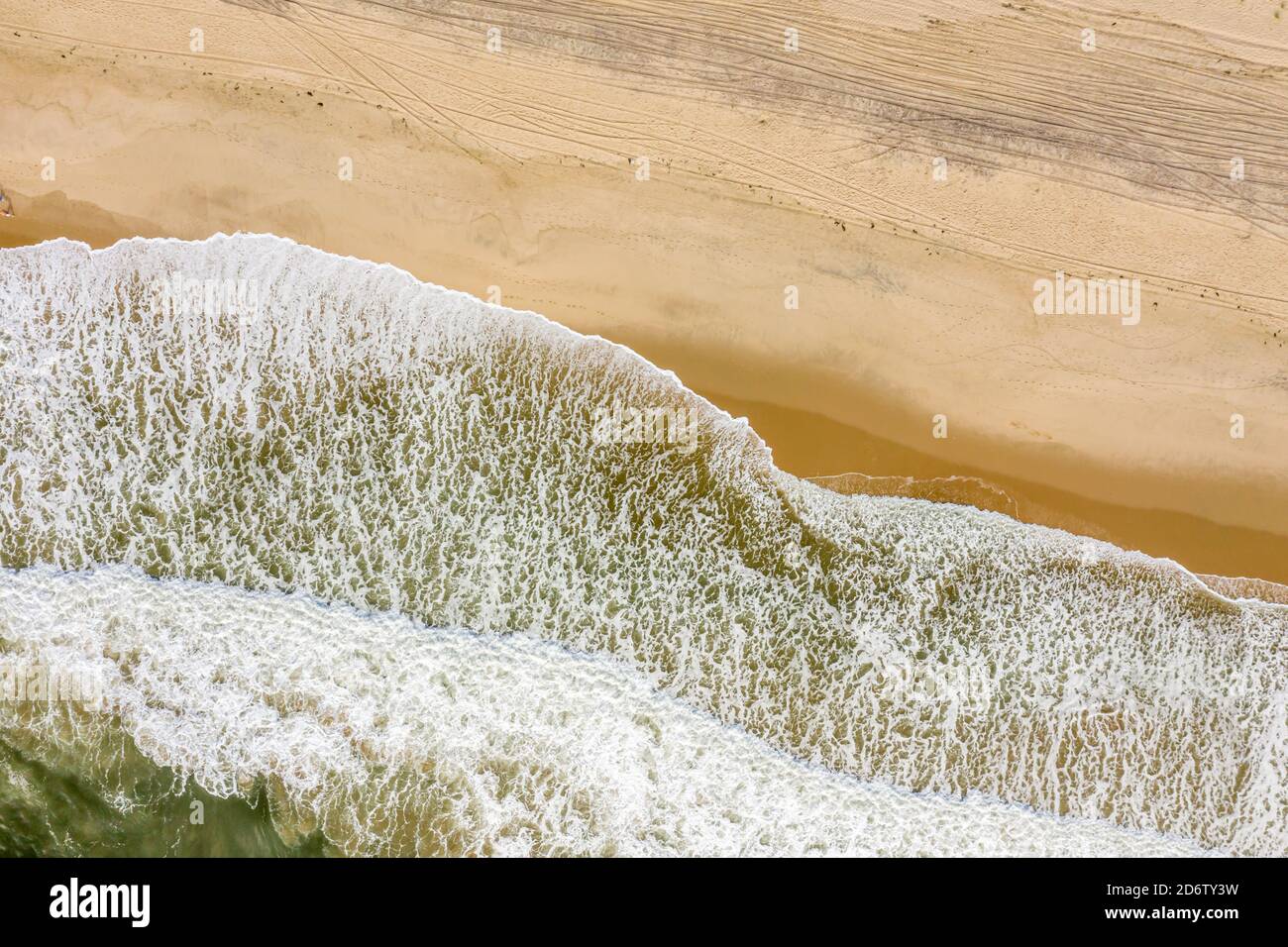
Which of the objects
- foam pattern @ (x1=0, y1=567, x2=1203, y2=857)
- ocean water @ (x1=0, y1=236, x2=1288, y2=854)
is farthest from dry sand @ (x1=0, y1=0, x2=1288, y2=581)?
foam pattern @ (x1=0, y1=567, x2=1203, y2=857)

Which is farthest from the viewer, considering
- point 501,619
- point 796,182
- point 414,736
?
point 796,182

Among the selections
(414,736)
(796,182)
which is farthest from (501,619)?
(796,182)

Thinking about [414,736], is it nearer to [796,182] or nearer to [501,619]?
[501,619]

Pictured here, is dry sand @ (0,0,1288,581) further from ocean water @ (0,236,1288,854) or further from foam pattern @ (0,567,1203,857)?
foam pattern @ (0,567,1203,857)

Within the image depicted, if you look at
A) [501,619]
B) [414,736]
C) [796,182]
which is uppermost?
[796,182]

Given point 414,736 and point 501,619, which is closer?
point 414,736

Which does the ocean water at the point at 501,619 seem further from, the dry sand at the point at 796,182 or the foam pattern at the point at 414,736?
the dry sand at the point at 796,182

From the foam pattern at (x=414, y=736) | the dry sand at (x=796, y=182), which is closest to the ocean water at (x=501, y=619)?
the foam pattern at (x=414, y=736)
